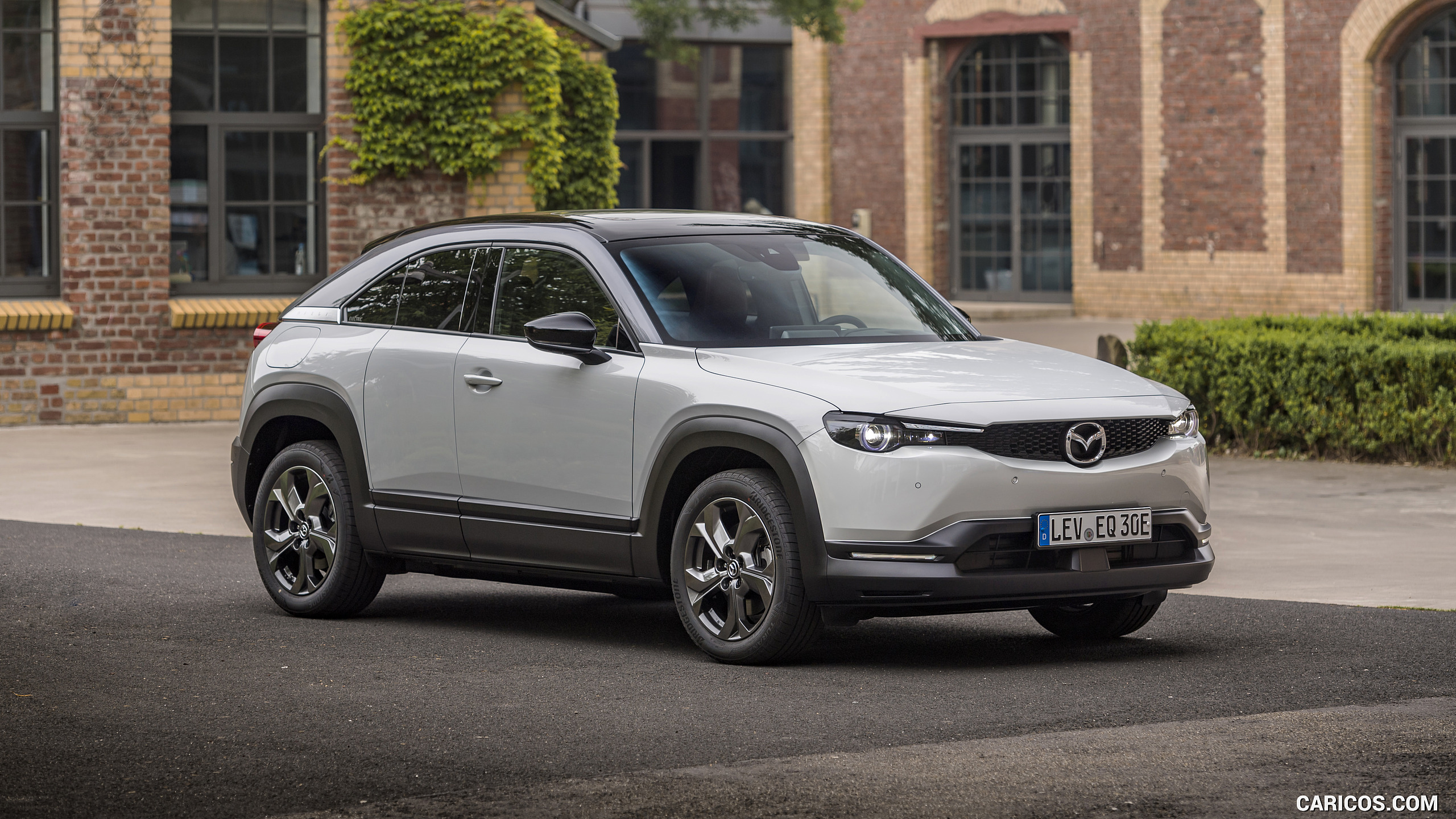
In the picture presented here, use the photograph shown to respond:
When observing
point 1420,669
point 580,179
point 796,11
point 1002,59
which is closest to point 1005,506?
point 1420,669

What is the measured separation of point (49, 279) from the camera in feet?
57.1

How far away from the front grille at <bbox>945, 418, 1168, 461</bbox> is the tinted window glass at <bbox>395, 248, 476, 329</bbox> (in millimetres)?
2471

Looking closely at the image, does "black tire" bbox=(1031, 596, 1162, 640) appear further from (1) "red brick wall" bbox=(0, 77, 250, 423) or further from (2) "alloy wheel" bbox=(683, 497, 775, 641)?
(1) "red brick wall" bbox=(0, 77, 250, 423)

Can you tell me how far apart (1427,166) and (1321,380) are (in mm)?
13770

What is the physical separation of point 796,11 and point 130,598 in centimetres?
1798

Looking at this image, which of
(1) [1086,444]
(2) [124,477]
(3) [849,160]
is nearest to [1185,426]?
(1) [1086,444]

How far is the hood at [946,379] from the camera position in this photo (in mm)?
7027

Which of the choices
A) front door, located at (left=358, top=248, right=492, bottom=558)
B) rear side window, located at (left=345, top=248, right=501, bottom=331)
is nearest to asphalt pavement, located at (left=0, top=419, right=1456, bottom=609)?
rear side window, located at (left=345, top=248, right=501, bottom=331)

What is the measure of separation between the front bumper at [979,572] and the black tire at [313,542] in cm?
249

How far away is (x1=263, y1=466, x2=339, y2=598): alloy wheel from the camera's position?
8.85 metres

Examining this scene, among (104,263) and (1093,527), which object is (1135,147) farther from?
(1093,527)

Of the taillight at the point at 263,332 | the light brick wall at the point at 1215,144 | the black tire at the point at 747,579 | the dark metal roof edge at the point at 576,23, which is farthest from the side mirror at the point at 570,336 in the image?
the light brick wall at the point at 1215,144
